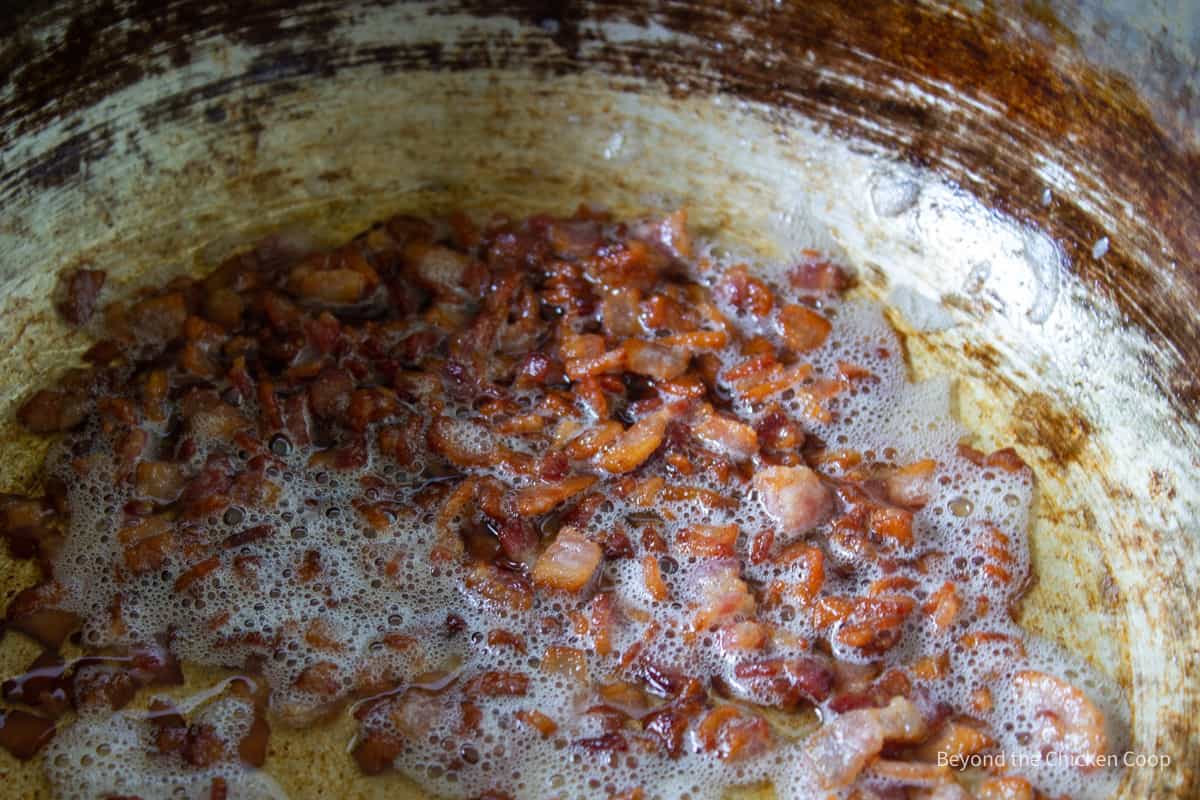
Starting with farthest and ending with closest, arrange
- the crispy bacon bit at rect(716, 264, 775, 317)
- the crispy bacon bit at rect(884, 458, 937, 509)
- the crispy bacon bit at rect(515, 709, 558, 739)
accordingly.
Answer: the crispy bacon bit at rect(716, 264, 775, 317) → the crispy bacon bit at rect(884, 458, 937, 509) → the crispy bacon bit at rect(515, 709, 558, 739)

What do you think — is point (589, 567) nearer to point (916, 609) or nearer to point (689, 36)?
point (916, 609)

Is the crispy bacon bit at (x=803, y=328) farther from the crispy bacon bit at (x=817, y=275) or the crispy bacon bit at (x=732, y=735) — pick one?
the crispy bacon bit at (x=732, y=735)

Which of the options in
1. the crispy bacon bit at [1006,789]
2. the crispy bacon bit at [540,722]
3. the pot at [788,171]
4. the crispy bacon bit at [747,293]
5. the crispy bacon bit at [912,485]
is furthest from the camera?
the crispy bacon bit at [747,293]

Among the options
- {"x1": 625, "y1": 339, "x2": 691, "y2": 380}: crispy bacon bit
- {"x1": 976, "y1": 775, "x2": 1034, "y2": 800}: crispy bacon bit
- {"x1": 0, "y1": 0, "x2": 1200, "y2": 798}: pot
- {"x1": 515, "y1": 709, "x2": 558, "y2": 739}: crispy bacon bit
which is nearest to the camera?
{"x1": 976, "y1": 775, "x2": 1034, "y2": 800}: crispy bacon bit

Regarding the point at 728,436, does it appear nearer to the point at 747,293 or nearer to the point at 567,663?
the point at 747,293

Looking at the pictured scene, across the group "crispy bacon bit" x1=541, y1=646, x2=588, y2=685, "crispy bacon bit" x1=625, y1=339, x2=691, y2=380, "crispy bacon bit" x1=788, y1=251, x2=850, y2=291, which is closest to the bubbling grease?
"crispy bacon bit" x1=541, y1=646, x2=588, y2=685

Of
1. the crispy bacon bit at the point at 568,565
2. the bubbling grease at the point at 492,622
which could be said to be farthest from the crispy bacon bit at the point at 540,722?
the crispy bacon bit at the point at 568,565

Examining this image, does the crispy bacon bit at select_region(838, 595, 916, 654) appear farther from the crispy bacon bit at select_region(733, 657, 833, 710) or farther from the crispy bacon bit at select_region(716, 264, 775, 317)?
the crispy bacon bit at select_region(716, 264, 775, 317)
